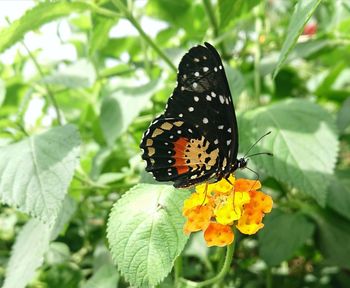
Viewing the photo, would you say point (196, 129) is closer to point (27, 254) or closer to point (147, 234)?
point (147, 234)

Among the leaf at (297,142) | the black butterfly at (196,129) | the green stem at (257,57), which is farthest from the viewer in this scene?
the green stem at (257,57)

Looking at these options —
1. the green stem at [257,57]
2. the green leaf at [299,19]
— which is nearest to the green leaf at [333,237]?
the green stem at [257,57]

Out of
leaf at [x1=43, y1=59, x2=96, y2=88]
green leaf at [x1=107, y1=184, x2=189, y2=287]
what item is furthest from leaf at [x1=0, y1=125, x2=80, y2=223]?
leaf at [x1=43, y1=59, x2=96, y2=88]

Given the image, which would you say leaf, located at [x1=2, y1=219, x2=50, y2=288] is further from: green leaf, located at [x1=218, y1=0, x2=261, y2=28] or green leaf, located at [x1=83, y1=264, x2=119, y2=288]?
green leaf, located at [x1=218, y1=0, x2=261, y2=28]

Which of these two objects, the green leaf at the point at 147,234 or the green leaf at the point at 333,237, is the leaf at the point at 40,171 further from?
the green leaf at the point at 333,237

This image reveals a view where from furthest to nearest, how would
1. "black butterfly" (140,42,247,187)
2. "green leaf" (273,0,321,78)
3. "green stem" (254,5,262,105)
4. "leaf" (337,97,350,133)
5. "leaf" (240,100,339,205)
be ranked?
"green stem" (254,5,262,105) → "leaf" (337,97,350,133) → "leaf" (240,100,339,205) → "black butterfly" (140,42,247,187) → "green leaf" (273,0,321,78)

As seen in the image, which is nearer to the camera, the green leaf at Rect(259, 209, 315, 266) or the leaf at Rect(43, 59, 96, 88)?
the green leaf at Rect(259, 209, 315, 266)

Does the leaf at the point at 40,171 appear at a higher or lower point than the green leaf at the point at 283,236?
higher
